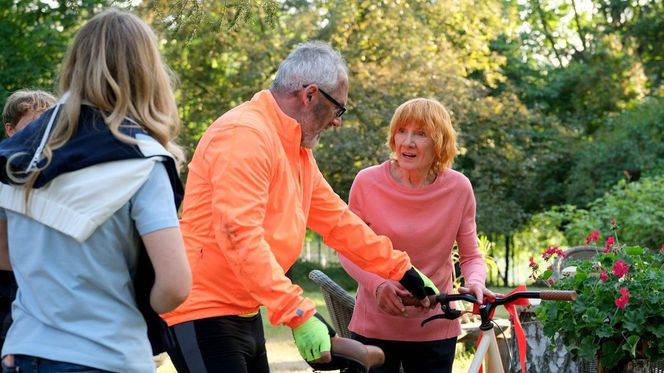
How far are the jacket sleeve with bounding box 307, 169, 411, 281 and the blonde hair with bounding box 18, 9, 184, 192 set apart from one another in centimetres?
141

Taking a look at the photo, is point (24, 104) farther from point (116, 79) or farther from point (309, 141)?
point (116, 79)

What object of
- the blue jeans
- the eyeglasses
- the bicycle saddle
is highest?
the eyeglasses

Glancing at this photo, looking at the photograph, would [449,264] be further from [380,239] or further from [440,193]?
[380,239]

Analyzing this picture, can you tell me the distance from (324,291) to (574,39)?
30.0 m

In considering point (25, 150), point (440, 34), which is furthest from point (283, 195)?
point (440, 34)

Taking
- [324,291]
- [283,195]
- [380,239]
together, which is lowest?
[324,291]

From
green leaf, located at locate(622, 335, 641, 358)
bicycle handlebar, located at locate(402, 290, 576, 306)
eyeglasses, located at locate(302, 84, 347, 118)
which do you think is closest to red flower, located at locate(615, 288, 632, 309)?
green leaf, located at locate(622, 335, 641, 358)

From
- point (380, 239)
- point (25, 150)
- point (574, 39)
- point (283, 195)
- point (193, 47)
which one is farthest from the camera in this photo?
point (574, 39)

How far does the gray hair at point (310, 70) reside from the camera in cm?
327

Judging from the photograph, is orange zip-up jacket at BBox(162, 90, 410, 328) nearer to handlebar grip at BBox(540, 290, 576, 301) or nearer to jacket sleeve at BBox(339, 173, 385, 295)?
jacket sleeve at BBox(339, 173, 385, 295)

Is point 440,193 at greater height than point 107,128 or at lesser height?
lesser

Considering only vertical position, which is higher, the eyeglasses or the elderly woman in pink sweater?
the eyeglasses

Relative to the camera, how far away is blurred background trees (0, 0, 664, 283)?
20859 millimetres

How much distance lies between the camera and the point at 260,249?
2.94 metres
